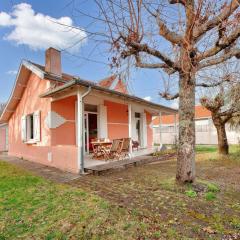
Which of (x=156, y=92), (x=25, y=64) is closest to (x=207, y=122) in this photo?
(x=156, y=92)

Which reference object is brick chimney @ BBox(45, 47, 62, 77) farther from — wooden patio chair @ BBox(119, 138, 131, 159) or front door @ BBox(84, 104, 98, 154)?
wooden patio chair @ BBox(119, 138, 131, 159)

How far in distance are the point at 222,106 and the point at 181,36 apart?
7.66 meters

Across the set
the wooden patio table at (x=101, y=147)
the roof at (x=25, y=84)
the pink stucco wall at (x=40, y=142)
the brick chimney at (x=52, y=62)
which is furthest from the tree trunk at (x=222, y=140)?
the brick chimney at (x=52, y=62)

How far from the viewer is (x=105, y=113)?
41.5 feet

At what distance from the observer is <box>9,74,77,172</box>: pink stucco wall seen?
881cm

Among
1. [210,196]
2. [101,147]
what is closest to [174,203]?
[210,196]

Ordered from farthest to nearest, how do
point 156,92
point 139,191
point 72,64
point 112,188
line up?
point 156,92 → point 112,188 → point 139,191 → point 72,64

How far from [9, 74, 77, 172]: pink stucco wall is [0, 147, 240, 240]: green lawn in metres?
2.29

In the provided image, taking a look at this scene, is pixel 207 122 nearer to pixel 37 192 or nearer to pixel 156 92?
pixel 156 92

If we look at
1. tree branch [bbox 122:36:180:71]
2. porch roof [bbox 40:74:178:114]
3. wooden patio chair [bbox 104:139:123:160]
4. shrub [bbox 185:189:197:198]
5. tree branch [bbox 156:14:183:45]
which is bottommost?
shrub [bbox 185:189:197:198]

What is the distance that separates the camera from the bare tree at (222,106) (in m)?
10.9

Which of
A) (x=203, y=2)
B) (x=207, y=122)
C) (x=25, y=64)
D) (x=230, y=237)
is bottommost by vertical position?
(x=230, y=237)

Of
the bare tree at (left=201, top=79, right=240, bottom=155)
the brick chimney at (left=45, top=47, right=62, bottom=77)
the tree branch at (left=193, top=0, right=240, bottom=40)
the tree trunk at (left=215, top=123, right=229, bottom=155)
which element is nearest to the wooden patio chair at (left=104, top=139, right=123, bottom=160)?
the bare tree at (left=201, top=79, right=240, bottom=155)

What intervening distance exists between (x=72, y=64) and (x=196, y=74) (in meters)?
3.09
